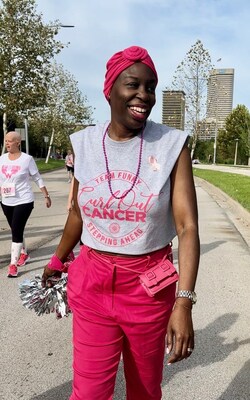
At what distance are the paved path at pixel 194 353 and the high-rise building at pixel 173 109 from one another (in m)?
32.4

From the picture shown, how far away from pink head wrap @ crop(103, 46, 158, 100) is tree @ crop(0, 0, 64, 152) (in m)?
19.4

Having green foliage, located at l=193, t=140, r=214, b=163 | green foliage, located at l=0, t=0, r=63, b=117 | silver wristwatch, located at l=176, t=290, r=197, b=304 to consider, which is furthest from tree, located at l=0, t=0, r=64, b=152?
green foliage, located at l=193, t=140, r=214, b=163

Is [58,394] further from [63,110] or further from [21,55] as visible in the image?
[63,110]

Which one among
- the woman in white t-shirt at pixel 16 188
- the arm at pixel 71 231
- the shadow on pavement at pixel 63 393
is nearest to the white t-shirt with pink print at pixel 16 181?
the woman in white t-shirt at pixel 16 188

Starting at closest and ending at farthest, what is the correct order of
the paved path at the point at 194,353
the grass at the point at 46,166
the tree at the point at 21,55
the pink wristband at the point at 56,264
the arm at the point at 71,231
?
1. the arm at the point at 71,231
2. the pink wristband at the point at 56,264
3. the paved path at the point at 194,353
4. the tree at the point at 21,55
5. the grass at the point at 46,166

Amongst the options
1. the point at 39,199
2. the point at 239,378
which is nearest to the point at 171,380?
the point at 239,378

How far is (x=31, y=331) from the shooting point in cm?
384

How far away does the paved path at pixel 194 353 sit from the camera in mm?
2922

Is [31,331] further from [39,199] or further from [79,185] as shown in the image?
[39,199]

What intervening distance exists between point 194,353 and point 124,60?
249 centimetres

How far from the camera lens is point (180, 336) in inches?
63.7

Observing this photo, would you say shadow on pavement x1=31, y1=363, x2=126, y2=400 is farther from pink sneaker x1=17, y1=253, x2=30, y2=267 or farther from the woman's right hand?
pink sneaker x1=17, y1=253, x2=30, y2=267

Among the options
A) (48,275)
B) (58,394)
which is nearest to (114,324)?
(48,275)

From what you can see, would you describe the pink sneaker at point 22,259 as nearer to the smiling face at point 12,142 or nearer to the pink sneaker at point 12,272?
the pink sneaker at point 12,272
